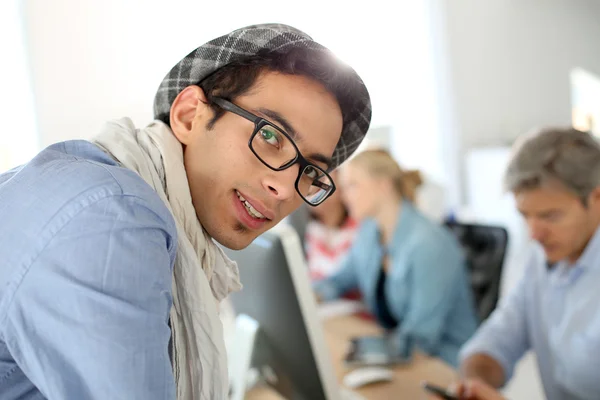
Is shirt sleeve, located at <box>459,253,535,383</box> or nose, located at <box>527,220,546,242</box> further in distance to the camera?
shirt sleeve, located at <box>459,253,535,383</box>

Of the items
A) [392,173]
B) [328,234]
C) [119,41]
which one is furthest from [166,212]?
[328,234]

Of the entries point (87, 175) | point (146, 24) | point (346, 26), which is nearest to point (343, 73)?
point (87, 175)

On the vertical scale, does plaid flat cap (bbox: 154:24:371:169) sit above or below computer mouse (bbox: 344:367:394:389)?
above

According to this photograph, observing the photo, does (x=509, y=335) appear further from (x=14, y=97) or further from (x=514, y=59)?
(x=514, y=59)

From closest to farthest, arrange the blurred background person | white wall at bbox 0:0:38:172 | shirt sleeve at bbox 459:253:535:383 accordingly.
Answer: shirt sleeve at bbox 459:253:535:383 < white wall at bbox 0:0:38:172 < the blurred background person

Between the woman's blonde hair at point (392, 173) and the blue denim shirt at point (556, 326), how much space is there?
726 mm

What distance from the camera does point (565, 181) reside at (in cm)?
130

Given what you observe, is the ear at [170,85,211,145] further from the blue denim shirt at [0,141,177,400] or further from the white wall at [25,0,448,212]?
the white wall at [25,0,448,212]

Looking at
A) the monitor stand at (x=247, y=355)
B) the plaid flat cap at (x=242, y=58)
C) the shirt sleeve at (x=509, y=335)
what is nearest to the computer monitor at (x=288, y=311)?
the monitor stand at (x=247, y=355)

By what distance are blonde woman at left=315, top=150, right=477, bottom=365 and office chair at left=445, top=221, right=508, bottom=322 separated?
0.47 feet

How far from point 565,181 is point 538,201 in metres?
0.07

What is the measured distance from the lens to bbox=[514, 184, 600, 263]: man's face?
131cm

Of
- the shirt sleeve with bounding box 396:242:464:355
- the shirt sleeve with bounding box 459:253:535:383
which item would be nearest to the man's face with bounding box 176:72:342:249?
the shirt sleeve with bounding box 459:253:535:383

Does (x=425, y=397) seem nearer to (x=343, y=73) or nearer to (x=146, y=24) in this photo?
(x=343, y=73)
